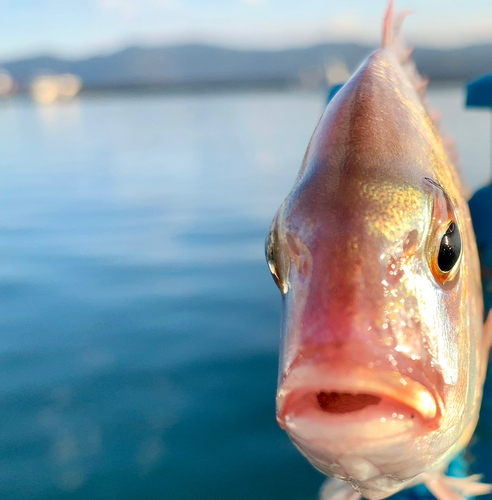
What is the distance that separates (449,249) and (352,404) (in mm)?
415

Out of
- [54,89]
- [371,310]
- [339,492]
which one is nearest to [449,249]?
[371,310]

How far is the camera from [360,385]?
3.08 ft

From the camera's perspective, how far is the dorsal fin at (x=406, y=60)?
73.5 inches

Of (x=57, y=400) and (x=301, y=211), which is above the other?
(x=301, y=211)

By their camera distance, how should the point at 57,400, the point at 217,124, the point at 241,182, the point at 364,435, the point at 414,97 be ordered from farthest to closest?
the point at 217,124
the point at 241,182
the point at 57,400
the point at 414,97
the point at 364,435

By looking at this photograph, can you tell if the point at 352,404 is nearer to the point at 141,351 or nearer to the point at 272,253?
the point at 272,253

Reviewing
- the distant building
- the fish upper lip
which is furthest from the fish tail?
the distant building

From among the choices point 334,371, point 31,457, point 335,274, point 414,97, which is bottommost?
point 31,457

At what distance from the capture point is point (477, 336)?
56.4 inches

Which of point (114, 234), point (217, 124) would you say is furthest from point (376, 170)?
point (217, 124)

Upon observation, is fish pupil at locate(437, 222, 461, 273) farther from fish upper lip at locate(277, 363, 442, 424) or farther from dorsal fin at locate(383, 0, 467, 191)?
dorsal fin at locate(383, 0, 467, 191)

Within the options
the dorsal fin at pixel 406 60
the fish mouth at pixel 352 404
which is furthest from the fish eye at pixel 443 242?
the dorsal fin at pixel 406 60

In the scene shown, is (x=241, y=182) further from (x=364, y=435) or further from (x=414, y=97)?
(x=364, y=435)

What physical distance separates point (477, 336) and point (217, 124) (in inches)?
1037
